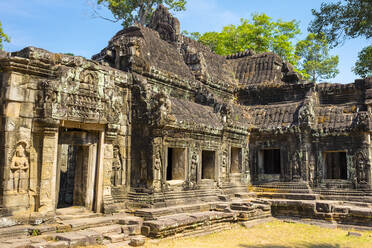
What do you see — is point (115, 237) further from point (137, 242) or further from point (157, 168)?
point (157, 168)

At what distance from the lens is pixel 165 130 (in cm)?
1013

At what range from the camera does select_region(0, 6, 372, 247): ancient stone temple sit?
Answer: 7879mm

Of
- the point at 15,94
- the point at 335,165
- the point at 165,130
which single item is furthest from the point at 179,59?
the point at 335,165

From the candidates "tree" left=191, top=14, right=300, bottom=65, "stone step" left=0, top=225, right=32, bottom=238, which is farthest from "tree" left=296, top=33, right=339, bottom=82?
"stone step" left=0, top=225, right=32, bottom=238

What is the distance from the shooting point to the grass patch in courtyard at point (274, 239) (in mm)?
8539

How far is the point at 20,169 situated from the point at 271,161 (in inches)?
465

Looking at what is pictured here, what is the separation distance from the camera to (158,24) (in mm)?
15688

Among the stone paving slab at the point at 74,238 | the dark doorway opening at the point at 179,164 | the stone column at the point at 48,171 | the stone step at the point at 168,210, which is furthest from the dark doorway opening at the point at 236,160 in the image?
the stone paving slab at the point at 74,238

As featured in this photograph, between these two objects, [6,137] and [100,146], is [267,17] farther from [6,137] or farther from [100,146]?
[6,137]

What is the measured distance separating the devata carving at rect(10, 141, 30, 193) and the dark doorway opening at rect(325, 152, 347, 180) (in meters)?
12.4

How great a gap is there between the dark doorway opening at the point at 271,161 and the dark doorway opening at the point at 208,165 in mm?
4598

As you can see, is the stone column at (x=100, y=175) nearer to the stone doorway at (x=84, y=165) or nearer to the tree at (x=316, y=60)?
the stone doorway at (x=84, y=165)

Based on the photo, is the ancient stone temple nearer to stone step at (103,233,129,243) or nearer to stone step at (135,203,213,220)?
stone step at (135,203,213,220)

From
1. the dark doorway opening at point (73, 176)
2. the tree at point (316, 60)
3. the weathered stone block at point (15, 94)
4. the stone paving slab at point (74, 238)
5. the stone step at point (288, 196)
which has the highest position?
the tree at point (316, 60)
